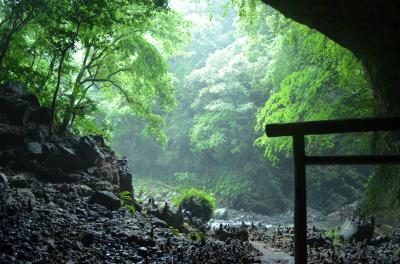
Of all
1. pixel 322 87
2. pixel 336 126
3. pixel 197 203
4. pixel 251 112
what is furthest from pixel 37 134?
pixel 251 112

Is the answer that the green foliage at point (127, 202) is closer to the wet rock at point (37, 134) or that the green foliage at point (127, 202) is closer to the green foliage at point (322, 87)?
the wet rock at point (37, 134)

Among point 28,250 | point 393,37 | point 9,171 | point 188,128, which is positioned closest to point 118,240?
point 28,250

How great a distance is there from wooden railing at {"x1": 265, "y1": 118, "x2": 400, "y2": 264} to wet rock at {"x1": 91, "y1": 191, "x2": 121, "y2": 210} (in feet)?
18.6

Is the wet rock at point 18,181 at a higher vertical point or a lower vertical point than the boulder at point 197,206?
higher

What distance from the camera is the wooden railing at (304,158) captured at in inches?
181

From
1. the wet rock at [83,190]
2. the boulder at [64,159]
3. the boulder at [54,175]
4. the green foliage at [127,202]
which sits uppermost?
the boulder at [64,159]

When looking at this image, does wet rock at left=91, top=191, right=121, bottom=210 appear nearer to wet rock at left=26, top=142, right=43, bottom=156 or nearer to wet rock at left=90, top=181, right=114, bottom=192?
wet rock at left=90, top=181, right=114, bottom=192

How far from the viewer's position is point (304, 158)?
16.2ft

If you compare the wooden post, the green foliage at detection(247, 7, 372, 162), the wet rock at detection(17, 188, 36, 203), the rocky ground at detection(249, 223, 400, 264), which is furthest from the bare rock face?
the green foliage at detection(247, 7, 372, 162)

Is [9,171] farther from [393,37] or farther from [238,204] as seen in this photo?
[238,204]

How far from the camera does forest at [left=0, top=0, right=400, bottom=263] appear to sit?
1112 centimetres

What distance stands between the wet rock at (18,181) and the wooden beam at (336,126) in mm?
6241

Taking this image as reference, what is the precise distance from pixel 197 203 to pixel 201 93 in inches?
698

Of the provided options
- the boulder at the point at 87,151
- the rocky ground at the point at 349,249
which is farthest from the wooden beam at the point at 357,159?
the boulder at the point at 87,151
